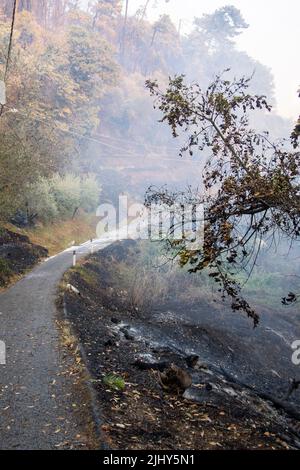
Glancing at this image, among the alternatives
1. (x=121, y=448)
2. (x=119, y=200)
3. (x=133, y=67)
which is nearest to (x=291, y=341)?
(x=121, y=448)

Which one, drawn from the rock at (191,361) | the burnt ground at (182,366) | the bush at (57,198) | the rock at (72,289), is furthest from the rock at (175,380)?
the bush at (57,198)

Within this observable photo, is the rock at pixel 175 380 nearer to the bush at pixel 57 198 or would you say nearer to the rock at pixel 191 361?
the rock at pixel 191 361

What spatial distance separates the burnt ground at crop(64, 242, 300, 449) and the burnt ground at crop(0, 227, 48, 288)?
7.58 ft

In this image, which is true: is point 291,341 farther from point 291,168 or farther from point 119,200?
point 119,200

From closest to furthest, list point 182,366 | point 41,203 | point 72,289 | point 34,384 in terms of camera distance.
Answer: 1. point 34,384
2. point 182,366
3. point 72,289
4. point 41,203

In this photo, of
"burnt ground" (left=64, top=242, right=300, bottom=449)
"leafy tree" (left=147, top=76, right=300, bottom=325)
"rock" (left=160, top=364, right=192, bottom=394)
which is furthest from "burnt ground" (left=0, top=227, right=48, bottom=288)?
"leafy tree" (left=147, top=76, right=300, bottom=325)

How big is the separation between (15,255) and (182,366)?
460 inches

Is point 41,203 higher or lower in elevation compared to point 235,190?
higher

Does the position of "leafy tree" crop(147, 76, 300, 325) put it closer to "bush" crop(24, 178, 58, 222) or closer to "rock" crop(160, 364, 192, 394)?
"rock" crop(160, 364, 192, 394)

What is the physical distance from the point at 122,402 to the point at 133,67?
77.0 meters

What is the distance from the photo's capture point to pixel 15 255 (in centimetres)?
2012

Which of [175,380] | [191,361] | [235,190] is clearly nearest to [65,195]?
[191,361]

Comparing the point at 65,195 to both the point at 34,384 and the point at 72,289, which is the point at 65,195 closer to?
the point at 72,289

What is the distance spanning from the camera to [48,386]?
7688 mm
